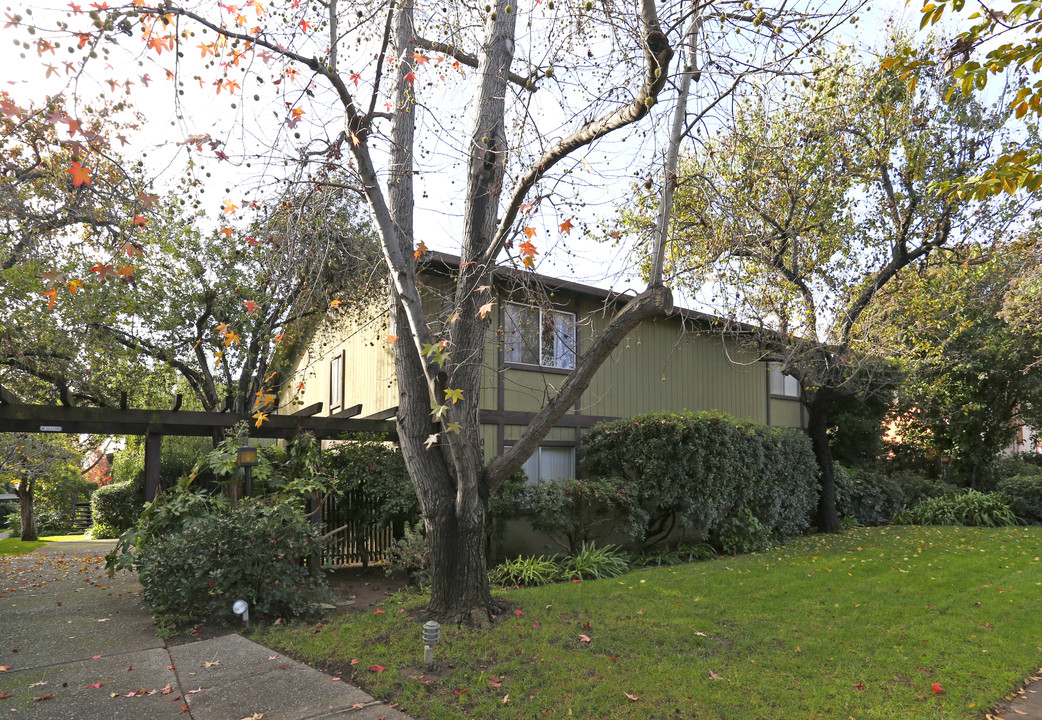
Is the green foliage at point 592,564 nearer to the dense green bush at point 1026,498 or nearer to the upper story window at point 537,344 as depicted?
the upper story window at point 537,344

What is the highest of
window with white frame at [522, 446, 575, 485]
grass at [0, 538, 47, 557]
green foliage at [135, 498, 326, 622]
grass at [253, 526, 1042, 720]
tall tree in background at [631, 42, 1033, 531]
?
tall tree in background at [631, 42, 1033, 531]

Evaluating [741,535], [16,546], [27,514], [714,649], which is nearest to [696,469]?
[741,535]

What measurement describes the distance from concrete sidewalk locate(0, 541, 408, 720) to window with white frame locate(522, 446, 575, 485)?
640 centimetres

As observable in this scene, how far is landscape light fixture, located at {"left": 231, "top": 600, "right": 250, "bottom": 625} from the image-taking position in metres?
6.86

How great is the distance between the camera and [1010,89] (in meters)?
10.8

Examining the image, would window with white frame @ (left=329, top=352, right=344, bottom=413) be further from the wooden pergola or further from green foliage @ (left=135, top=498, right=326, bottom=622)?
green foliage @ (left=135, top=498, right=326, bottom=622)

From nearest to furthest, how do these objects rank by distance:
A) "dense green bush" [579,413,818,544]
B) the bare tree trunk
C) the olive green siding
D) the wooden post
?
the wooden post, "dense green bush" [579,413,818,544], the olive green siding, the bare tree trunk

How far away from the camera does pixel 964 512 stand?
16281 mm

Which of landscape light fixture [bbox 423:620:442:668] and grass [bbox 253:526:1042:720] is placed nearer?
grass [bbox 253:526:1042:720]

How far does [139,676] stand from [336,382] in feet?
33.9

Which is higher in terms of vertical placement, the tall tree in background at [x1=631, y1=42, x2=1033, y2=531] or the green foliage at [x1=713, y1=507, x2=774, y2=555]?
the tall tree in background at [x1=631, y1=42, x2=1033, y2=531]

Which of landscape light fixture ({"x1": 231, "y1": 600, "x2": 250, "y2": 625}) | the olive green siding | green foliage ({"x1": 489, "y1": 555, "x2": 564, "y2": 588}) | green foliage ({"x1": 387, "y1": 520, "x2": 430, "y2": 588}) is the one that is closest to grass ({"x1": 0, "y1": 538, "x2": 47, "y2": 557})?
the olive green siding

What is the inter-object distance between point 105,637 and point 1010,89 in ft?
47.1

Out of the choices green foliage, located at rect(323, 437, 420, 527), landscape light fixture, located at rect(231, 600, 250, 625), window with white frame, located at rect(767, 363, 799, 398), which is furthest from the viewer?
window with white frame, located at rect(767, 363, 799, 398)
